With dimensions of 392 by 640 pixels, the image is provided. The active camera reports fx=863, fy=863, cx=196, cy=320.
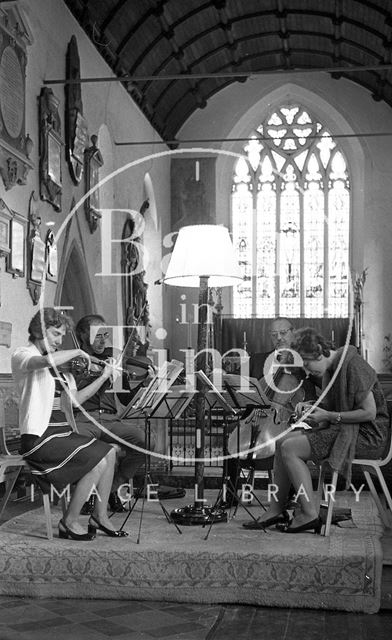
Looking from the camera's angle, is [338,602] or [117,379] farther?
[117,379]

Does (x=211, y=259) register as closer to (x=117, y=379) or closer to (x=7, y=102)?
(x=117, y=379)

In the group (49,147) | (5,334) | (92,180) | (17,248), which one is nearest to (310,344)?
(5,334)

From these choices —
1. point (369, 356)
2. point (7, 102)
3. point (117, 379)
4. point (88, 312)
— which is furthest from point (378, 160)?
point (117, 379)

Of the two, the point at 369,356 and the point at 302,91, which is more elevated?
the point at 302,91

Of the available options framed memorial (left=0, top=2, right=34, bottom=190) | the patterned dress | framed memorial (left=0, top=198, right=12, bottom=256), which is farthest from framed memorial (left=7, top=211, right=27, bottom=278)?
the patterned dress

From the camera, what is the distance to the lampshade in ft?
16.6

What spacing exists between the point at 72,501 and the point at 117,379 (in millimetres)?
1617

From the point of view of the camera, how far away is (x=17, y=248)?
764cm

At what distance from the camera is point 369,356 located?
629 inches

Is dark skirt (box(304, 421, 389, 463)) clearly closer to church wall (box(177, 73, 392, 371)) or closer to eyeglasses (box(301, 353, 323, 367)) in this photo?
eyeglasses (box(301, 353, 323, 367))

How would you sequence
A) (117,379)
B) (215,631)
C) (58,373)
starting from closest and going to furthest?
1. (215,631)
2. (58,373)
3. (117,379)

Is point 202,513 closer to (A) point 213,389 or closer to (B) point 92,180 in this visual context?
(A) point 213,389

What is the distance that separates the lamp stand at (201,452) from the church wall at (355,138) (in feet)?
36.9

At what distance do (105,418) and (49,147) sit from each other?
12.9ft
